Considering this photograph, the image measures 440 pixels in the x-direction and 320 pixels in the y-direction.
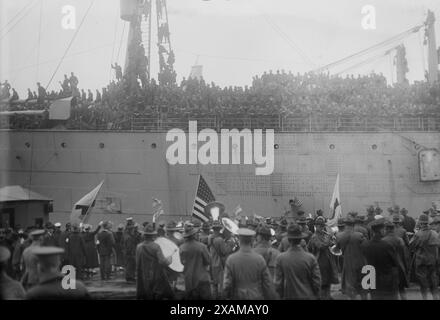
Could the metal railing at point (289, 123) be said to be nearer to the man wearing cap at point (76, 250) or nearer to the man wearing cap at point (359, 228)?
the man wearing cap at point (76, 250)

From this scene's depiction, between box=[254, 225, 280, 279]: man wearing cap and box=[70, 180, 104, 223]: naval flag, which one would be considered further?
box=[70, 180, 104, 223]: naval flag

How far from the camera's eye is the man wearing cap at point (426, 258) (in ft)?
28.8

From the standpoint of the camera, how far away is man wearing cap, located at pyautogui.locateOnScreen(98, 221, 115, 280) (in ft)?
36.7

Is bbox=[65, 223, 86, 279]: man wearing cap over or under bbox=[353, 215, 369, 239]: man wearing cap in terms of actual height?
under

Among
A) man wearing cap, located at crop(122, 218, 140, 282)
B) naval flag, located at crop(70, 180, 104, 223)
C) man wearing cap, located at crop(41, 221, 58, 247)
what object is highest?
naval flag, located at crop(70, 180, 104, 223)

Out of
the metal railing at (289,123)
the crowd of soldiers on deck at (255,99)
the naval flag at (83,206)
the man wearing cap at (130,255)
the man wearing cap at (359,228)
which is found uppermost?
the crowd of soldiers on deck at (255,99)

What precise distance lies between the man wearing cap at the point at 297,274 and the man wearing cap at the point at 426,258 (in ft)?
11.7

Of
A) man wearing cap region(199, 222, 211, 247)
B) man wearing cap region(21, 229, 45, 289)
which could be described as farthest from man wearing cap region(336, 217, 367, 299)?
man wearing cap region(21, 229, 45, 289)

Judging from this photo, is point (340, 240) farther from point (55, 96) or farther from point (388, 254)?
point (55, 96)

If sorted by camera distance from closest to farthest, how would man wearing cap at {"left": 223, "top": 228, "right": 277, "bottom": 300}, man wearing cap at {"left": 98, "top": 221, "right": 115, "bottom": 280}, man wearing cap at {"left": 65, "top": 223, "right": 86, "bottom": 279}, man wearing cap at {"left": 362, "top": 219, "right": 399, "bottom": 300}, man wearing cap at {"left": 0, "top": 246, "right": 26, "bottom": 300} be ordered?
man wearing cap at {"left": 0, "top": 246, "right": 26, "bottom": 300} → man wearing cap at {"left": 223, "top": 228, "right": 277, "bottom": 300} → man wearing cap at {"left": 362, "top": 219, "right": 399, "bottom": 300} → man wearing cap at {"left": 65, "top": 223, "right": 86, "bottom": 279} → man wearing cap at {"left": 98, "top": 221, "right": 115, "bottom": 280}

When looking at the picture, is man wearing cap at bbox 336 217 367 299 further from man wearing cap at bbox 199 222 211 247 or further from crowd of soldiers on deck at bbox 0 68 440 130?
crowd of soldiers on deck at bbox 0 68 440 130

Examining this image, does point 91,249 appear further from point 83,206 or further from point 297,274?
point 297,274

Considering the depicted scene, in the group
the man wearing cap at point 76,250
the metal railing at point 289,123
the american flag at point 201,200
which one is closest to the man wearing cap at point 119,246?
the man wearing cap at point 76,250

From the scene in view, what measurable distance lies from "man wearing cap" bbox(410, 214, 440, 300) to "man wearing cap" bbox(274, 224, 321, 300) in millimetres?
3572
